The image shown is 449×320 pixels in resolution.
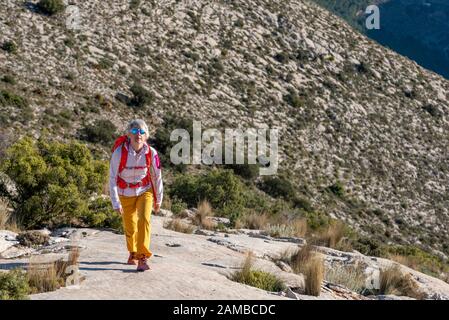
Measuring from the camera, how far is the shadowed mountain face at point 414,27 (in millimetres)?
116125

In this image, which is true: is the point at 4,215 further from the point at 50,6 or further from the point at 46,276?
the point at 50,6

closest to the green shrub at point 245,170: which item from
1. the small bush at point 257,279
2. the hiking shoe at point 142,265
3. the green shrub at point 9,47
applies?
the green shrub at point 9,47

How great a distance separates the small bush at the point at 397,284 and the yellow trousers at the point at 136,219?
379 cm

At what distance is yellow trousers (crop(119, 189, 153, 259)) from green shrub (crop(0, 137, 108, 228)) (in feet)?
8.43

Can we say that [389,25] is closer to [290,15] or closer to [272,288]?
[290,15]

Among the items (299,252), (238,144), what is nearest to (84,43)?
(238,144)

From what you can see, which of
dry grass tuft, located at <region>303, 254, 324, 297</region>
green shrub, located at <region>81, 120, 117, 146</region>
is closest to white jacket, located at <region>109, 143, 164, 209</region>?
dry grass tuft, located at <region>303, 254, 324, 297</region>

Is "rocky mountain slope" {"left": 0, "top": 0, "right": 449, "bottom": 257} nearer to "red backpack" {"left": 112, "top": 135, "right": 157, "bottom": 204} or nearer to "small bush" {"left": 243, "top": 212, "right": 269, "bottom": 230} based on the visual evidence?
"small bush" {"left": 243, "top": 212, "right": 269, "bottom": 230}

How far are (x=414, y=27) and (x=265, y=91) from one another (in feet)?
329

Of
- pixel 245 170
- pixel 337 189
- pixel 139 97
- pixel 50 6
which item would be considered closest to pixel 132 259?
pixel 245 170

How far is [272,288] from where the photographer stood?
23.8ft

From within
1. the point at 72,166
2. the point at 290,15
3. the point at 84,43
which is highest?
the point at 290,15

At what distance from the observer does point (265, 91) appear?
32.4 metres
